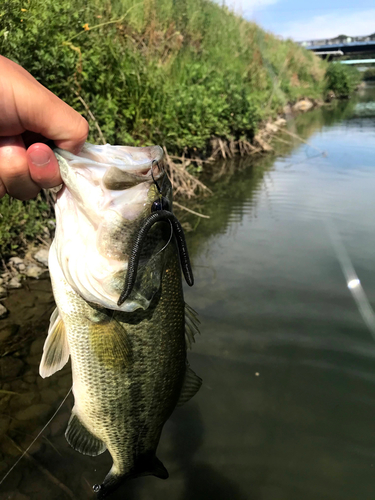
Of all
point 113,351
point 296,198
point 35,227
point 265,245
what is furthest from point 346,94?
point 113,351

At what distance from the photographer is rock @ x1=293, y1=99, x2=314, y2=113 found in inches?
957

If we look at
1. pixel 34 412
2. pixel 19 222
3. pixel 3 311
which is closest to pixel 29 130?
pixel 34 412

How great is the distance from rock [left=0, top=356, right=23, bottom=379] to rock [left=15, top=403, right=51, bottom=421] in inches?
14.8

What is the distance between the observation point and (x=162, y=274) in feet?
5.48

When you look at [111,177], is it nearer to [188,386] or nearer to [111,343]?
[111,343]

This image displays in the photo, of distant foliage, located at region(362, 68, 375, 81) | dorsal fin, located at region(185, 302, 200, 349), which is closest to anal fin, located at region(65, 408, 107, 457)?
dorsal fin, located at region(185, 302, 200, 349)

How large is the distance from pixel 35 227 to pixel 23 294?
0.91 meters

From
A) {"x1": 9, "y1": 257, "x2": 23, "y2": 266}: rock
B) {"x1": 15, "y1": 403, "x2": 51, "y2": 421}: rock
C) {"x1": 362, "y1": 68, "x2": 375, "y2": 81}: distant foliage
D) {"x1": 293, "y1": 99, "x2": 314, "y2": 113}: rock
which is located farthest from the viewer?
{"x1": 362, "y1": 68, "x2": 375, "y2": 81}: distant foliage

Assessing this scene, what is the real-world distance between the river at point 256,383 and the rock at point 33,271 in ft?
0.64

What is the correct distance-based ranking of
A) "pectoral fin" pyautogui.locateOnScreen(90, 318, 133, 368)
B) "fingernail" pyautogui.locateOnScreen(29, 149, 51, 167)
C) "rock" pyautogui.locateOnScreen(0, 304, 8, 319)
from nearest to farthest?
"fingernail" pyautogui.locateOnScreen(29, 149, 51, 167) → "pectoral fin" pyautogui.locateOnScreen(90, 318, 133, 368) → "rock" pyautogui.locateOnScreen(0, 304, 8, 319)

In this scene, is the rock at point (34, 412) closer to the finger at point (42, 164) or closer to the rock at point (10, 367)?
the rock at point (10, 367)

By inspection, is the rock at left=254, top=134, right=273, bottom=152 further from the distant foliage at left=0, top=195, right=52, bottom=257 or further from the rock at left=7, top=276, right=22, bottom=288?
the rock at left=7, top=276, right=22, bottom=288

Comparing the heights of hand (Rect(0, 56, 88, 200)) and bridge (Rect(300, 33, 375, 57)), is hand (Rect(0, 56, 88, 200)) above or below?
below

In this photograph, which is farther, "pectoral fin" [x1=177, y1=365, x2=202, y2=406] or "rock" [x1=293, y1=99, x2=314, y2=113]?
"rock" [x1=293, y1=99, x2=314, y2=113]
